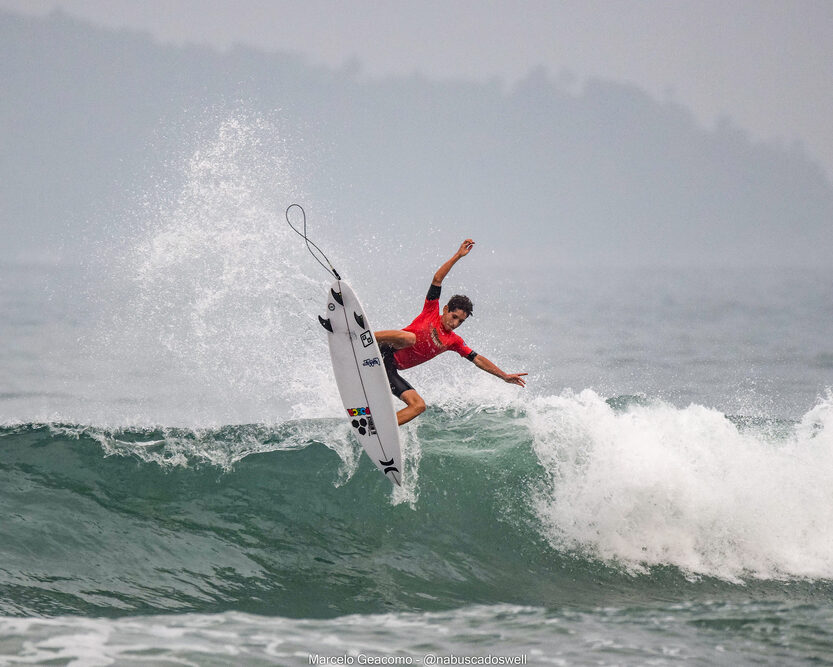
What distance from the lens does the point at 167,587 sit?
572cm

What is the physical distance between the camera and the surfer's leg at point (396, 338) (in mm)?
6793

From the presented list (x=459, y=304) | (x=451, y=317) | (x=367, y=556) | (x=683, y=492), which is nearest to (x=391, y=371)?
(x=451, y=317)

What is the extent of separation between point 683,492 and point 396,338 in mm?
2785

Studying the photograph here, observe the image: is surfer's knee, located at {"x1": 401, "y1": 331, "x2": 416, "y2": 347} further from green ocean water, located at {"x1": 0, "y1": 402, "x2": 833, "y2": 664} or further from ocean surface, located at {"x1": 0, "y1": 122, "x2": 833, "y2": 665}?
green ocean water, located at {"x1": 0, "y1": 402, "x2": 833, "y2": 664}

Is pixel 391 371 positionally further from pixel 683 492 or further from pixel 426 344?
pixel 683 492

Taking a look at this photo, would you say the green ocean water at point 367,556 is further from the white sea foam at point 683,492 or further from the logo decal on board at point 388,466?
the logo decal on board at point 388,466

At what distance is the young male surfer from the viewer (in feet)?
22.0

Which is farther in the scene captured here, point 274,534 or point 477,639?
point 274,534

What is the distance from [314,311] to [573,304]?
36.9 m

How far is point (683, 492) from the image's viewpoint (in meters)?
6.86

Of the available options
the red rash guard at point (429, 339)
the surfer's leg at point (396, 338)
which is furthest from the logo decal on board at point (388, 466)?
the surfer's leg at point (396, 338)

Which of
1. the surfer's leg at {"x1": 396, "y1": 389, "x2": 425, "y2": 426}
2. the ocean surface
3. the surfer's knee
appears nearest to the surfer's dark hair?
the surfer's knee

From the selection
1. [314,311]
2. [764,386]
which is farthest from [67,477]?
[764,386]

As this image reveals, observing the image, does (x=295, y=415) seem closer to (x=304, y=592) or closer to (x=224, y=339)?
(x=304, y=592)
